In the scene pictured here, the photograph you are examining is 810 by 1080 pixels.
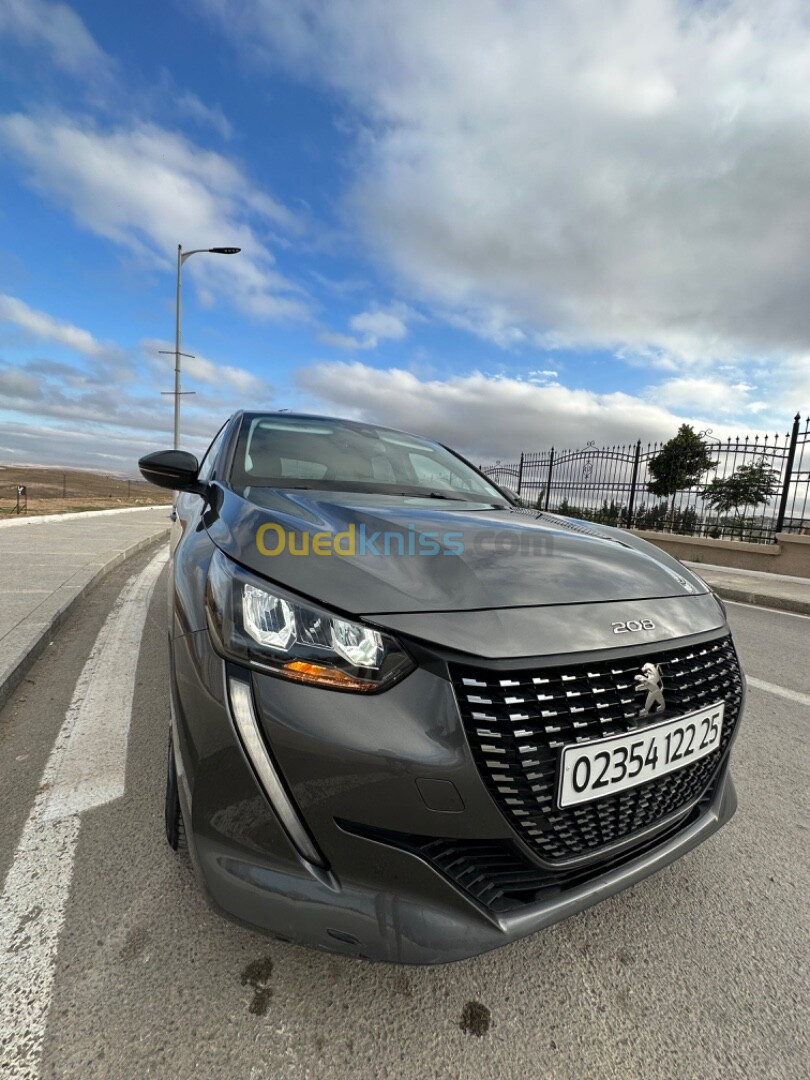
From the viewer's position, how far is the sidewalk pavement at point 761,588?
640cm

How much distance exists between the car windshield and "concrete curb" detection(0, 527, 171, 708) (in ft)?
5.83

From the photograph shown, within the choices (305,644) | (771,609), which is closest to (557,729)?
(305,644)

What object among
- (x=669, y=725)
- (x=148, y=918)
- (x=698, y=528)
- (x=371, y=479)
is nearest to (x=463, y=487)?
(x=371, y=479)

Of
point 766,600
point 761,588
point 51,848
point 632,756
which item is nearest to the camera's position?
point 632,756

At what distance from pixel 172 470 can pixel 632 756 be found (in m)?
1.89

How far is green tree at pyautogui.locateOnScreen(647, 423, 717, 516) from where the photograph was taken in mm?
9742

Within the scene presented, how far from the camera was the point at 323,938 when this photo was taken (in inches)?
39.2

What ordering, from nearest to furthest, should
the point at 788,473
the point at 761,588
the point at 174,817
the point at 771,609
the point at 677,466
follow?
the point at 174,817 → the point at 771,609 → the point at 761,588 → the point at 788,473 → the point at 677,466

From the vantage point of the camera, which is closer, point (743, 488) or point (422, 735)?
point (422, 735)

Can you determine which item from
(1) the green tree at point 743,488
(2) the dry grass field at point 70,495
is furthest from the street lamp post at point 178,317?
(1) the green tree at point 743,488

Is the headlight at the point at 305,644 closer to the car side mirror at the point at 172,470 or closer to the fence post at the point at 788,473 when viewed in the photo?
the car side mirror at the point at 172,470

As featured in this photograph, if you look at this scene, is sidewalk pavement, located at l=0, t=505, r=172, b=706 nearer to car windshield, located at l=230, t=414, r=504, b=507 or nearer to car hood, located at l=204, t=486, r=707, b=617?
car windshield, located at l=230, t=414, r=504, b=507

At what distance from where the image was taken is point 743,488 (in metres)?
9.39

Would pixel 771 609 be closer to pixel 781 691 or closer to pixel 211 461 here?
pixel 781 691
